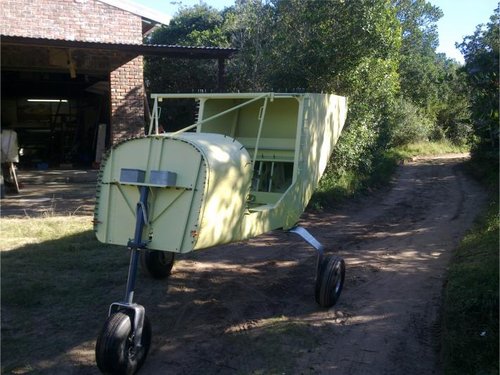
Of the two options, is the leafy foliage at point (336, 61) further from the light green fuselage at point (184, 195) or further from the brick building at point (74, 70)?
the light green fuselage at point (184, 195)

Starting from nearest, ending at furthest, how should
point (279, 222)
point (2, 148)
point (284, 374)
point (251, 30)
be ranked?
point (284, 374) < point (279, 222) < point (2, 148) < point (251, 30)

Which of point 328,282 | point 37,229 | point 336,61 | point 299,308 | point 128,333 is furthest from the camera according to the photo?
point 336,61

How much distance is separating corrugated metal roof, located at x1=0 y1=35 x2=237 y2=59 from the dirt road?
506cm

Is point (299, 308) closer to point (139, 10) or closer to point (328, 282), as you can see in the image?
point (328, 282)

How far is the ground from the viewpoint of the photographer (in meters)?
4.58

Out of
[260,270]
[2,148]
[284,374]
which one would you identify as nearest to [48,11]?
[2,148]

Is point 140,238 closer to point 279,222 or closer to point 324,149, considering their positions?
point 279,222

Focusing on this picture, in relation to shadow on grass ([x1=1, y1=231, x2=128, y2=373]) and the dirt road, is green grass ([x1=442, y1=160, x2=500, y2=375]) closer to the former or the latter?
the dirt road

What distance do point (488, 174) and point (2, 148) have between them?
1266 centimetres

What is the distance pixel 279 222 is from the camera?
570cm

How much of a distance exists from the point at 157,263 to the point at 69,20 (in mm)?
9950

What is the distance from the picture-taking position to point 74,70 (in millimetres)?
12836

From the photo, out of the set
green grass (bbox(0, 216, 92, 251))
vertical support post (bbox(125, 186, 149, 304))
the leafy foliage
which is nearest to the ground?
vertical support post (bbox(125, 186, 149, 304))

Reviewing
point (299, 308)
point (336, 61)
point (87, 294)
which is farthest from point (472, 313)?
point (336, 61)
